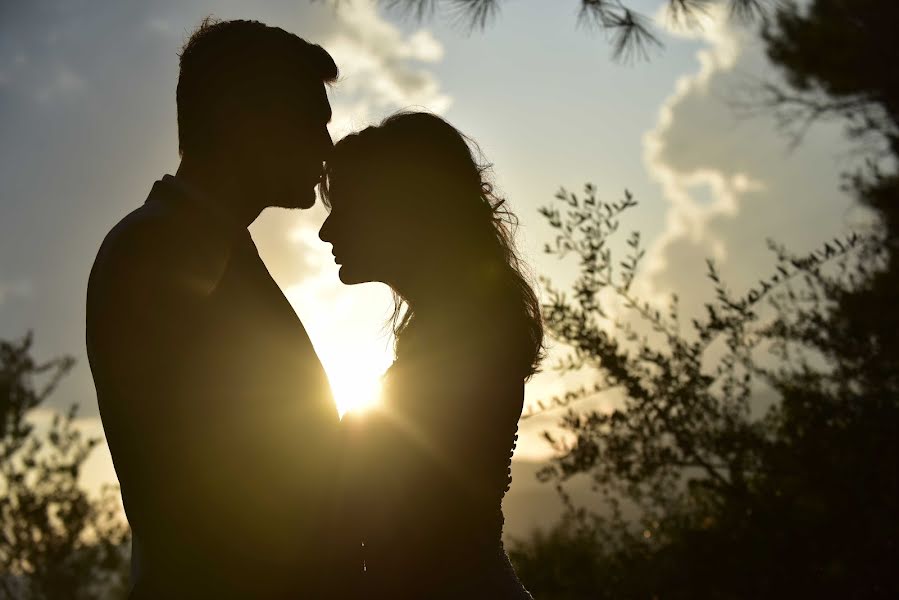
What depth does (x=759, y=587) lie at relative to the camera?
459cm

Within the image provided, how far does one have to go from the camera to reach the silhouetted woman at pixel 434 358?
2.11m

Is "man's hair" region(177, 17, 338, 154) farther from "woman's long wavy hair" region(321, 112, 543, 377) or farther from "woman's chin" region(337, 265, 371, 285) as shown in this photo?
"woman's chin" region(337, 265, 371, 285)

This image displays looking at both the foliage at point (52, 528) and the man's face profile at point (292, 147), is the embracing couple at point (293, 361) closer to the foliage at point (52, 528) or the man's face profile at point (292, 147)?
the man's face profile at point (292, 147)

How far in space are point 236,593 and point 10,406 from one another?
12782 mm

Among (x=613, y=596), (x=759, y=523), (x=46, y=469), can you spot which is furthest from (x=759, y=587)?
(x=46, y=469)

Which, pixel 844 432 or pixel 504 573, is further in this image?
pixel 844 432

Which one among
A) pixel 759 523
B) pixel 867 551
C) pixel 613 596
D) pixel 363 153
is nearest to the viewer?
pixel 363 153

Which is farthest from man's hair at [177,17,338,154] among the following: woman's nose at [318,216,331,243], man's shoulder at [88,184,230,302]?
woman's nose at [318,216,331,243]

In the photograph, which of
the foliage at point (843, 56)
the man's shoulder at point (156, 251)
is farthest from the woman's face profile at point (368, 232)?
the foliage at point (843, 56)

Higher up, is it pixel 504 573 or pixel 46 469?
pixel 46 469

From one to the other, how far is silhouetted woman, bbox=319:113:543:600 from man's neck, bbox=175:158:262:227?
44cm

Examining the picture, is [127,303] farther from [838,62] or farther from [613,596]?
[838,62]

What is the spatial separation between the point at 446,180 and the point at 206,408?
1.25 m

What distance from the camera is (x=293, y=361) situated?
6.82 ft
